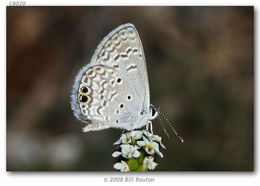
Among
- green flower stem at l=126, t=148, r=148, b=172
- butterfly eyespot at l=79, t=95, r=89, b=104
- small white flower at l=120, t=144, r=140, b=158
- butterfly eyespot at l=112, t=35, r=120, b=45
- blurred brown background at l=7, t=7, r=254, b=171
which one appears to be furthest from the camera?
blurred brown background at l=7, t=7, r=254, b=171

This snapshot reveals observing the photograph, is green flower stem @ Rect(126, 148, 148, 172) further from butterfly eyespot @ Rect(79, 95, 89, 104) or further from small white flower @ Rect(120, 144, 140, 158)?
butterfly eyespot @ Rect(79, 95, 89, 104)

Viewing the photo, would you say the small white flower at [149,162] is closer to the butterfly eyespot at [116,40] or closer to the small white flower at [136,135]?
the small white flower at [136,135]

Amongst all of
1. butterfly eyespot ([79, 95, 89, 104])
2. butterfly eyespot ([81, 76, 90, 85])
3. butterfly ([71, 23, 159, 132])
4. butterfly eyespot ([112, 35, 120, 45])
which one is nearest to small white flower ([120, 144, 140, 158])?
butterfly ([71, 23, 159, 132])

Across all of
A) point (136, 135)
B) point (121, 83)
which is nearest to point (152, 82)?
point (121, 83)

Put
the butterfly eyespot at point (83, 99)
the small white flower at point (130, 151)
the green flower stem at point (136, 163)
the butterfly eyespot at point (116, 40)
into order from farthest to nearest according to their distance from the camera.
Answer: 1. the butterfly eyespot at point (116, 40)
2. the butterfly eyespot at point (83, 99)
3. the green flower stem at point (136, 163)
4. the small white flower at point (130, 151)

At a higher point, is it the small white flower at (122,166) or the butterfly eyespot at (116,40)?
the butterfly eyespot at (116,40)

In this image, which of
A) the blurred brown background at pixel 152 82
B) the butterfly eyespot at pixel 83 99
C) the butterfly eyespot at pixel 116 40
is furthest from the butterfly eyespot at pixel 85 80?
the blurred brown background at pixel 152 82
